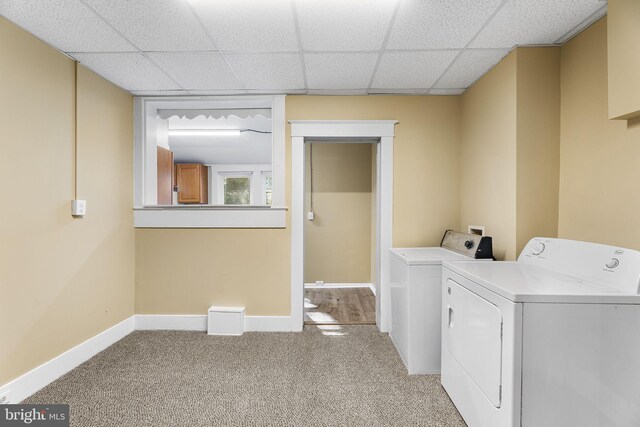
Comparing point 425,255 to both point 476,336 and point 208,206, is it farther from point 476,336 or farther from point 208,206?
point 208,206

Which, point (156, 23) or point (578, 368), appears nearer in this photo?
point (578, 368)

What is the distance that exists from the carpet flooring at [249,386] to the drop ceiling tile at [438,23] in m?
2.16

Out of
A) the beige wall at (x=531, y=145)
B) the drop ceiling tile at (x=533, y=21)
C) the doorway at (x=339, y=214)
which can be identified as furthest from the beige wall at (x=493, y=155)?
the doorway at (x=339, y=214)

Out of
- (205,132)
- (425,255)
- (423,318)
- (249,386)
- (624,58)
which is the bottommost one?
(249,386)

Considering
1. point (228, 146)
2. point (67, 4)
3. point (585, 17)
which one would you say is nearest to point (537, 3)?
point (585, 17)

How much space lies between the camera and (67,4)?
1.60m

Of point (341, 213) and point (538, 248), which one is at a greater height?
point (341, 213)

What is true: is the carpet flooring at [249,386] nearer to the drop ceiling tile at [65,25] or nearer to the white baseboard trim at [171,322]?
the white baseboard trim at [171,322]

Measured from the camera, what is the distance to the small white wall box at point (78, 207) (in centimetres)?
218

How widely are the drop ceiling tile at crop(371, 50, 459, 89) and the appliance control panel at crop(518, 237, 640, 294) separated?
4.41 feet

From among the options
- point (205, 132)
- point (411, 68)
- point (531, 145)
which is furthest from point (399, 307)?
point (205, 132)

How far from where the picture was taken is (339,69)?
2.34 meters

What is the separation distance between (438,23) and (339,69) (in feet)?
2.55

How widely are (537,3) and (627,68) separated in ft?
1.73
